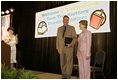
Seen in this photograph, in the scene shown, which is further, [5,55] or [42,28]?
[42,28]

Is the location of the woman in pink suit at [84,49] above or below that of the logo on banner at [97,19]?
below

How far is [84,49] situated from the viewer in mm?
4266

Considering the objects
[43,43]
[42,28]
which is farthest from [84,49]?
[43,43]

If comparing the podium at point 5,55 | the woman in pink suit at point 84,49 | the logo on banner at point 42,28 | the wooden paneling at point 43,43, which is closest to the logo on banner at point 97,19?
the wooden paneling at point 43,43

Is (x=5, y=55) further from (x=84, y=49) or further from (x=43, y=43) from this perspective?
(x=43, y=43)

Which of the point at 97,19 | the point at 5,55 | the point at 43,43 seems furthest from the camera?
the point at 43,43

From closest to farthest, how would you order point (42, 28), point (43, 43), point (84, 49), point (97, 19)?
1. point (84, 49)
2. point (97, 19)
3. point (42, 28)
4. point (43, 43)

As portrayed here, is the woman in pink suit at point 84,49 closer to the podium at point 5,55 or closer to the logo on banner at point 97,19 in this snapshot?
the logo on banner at point 97,19

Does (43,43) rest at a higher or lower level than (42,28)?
lower

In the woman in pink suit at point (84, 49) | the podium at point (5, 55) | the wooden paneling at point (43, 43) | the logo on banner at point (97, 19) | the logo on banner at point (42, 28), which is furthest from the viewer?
the logo on banner at point (42, 28)

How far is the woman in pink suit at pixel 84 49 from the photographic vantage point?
4.24 m

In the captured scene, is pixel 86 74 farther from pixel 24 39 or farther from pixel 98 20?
pixel 24 39

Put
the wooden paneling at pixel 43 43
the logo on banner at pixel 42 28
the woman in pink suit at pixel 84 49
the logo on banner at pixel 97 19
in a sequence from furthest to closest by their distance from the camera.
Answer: the logo on banner at pixel 42 28 < the logo on banner at pixel 97 19 < the wooden paneling at pixel 43 43 < the woman in pink suit at pixel 84 49

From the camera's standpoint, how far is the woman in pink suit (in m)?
4.24
